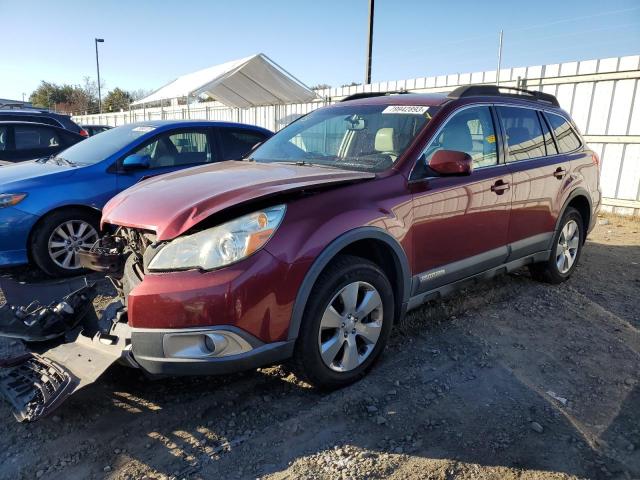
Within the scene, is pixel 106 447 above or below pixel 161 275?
below

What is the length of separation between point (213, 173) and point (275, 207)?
91 cm

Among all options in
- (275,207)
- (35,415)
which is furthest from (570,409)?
(35,415)

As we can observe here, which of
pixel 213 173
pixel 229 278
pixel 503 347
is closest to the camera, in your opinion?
pixel 229 278

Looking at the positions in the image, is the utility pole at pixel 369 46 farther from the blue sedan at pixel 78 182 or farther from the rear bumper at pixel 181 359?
the rear bumper at pixel 181 359

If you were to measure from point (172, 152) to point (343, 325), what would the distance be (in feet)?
12.5

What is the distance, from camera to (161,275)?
7.85 feet

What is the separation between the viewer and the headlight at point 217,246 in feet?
7.77

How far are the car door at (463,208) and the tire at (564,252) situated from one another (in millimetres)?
1056

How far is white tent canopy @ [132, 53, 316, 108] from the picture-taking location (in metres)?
13.4

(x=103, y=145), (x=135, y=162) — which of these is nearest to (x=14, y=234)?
(x=135, y=162)

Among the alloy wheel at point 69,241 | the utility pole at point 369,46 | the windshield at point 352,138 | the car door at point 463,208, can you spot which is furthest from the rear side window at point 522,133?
the utility pole at point 369,46

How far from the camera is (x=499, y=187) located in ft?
12.5

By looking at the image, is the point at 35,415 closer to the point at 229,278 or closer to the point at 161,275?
the point at 161,275

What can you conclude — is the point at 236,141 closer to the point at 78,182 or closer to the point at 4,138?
the point at 78,182
